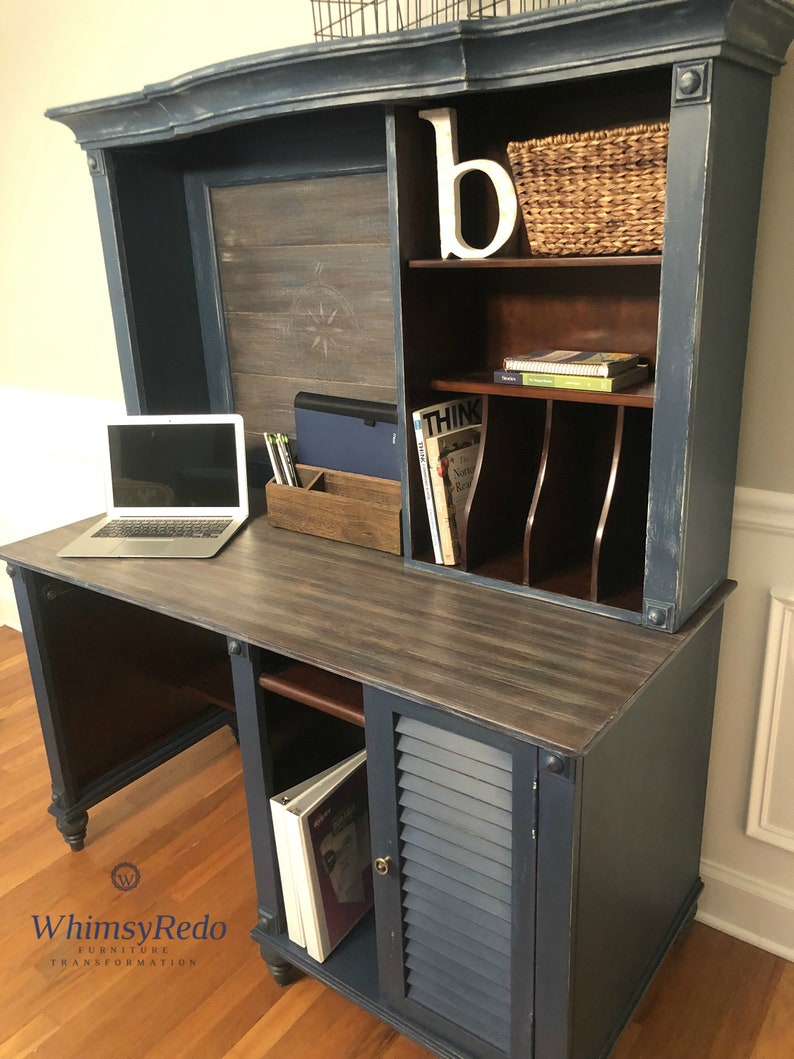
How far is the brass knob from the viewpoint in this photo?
51.3 inches

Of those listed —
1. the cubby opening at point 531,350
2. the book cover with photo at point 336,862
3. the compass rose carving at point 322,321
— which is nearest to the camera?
the cubby opening at point 531,350

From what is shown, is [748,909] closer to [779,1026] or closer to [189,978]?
[779,1026]

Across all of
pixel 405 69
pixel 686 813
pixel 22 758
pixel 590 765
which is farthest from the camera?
pixel 22 758

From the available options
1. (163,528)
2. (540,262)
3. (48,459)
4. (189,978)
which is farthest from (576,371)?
(48,459)

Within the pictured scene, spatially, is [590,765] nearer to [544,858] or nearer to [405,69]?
[544,858]

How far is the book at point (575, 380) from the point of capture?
1.26 m

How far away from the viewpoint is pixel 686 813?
1554 mm

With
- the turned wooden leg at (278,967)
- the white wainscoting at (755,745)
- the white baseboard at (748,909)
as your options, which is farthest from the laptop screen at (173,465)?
the white baseboard at (748,909)

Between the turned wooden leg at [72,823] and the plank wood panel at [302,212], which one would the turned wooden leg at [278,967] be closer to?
the turned wooden leg at [72,823]

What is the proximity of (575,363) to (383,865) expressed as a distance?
2.70 feet

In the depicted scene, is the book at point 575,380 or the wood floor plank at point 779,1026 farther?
the wood floor plank at point 779,1026

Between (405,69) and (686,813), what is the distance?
4.38ft

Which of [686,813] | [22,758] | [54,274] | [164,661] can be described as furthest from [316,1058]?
[54,274]

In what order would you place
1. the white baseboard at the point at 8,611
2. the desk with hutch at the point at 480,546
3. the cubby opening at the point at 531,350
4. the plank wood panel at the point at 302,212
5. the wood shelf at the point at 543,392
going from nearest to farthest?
the desk with hutch at the point at 480,546, the wood shelf at the point at 543,392, the cubby opening at the point at 531,350, the plank wood panel at the point at 302,212, the white baseboard at the point at 8,611
